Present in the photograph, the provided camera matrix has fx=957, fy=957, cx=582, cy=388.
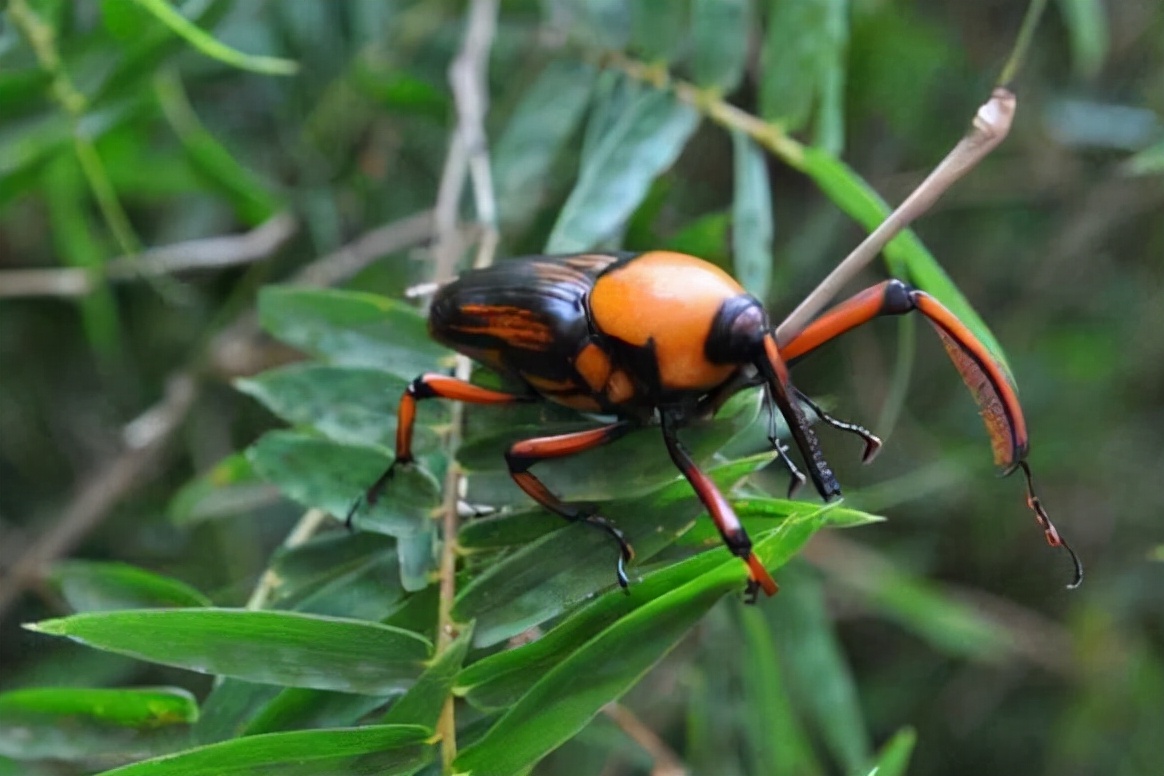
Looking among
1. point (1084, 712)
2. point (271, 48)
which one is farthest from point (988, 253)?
point (271, 48)

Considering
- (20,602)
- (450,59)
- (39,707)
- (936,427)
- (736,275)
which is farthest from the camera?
(936,427)

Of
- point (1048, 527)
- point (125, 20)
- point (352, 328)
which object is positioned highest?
point (125, 20)

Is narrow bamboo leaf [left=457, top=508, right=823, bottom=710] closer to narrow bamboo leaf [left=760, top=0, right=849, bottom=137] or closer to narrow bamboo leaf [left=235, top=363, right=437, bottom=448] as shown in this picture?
narrow bamboo leaf [left=235, top=363, right=437, bottom=448]

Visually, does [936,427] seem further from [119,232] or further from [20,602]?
[20,602]

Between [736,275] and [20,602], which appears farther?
[20,602]

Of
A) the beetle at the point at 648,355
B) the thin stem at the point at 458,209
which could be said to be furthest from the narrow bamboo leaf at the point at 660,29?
the beetle at the point at 648,355

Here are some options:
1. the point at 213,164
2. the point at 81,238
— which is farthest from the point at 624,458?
the point at 81,238

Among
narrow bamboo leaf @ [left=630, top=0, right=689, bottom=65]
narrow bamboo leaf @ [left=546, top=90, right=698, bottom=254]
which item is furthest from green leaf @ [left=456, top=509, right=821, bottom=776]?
narrow bamboo leaf @ [left=630, top=0, right=689, bottom=65]

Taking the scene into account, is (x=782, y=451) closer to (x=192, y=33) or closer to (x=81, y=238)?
(x=192, y=33)
